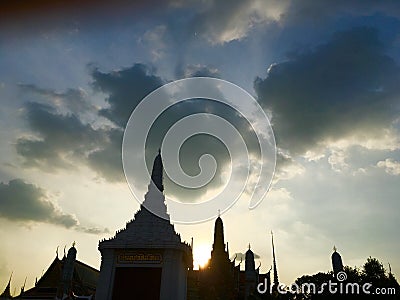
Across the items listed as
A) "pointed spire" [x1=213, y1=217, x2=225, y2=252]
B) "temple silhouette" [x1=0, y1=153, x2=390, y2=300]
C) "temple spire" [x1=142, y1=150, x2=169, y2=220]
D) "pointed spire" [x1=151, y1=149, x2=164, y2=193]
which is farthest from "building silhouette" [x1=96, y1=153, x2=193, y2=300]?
"pointed spire" [x1=213, y1=217, x2=225, y2=252]

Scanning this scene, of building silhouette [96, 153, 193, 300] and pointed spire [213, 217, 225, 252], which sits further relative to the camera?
pointed spire [213, 217, 225, 252]

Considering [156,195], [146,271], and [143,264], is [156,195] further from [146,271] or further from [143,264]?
[146,271]

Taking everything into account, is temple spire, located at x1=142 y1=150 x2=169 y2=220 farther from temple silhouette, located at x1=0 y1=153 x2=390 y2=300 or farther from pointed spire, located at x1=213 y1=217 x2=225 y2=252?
pointed spire, located at x1=213 y1=217 x2=225 y2=252

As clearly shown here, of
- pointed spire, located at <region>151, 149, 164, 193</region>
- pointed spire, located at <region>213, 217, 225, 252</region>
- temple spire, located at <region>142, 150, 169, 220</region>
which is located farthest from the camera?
pointed spire, located at <region>213, 217, 225, 252</region>

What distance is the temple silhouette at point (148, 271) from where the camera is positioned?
2942 centimetres

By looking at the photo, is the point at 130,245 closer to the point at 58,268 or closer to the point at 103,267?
the point at 103,267

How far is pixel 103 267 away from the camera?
30.5 meters

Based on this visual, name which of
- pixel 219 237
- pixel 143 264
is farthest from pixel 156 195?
pixel 219 237

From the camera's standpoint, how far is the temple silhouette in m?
29.4

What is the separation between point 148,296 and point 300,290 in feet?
41.2

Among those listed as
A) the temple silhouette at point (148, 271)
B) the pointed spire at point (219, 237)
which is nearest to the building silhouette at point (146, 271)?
the temple silhouette at point (148, 271)

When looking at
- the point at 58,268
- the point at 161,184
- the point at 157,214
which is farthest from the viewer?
the point at 58,268

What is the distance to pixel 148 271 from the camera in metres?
29.9

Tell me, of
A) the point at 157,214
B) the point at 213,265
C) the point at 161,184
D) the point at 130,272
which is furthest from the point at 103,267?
the point at 213,265
